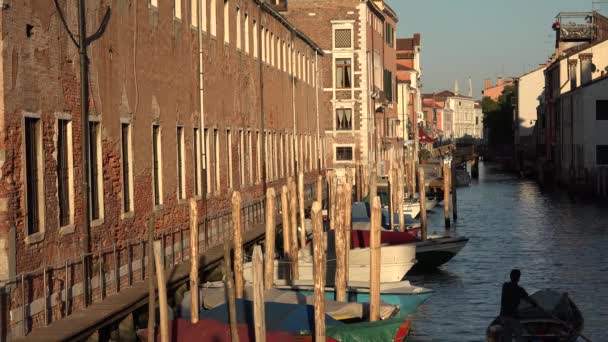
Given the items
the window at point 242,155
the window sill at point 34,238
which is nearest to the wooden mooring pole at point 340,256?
the window sill at point 34,238

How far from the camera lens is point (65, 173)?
→ 53.8 ft

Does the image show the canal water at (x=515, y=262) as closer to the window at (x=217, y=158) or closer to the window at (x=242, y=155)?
the window at (x=217, y=158)

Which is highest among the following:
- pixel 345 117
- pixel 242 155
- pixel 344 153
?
pixel 345 117

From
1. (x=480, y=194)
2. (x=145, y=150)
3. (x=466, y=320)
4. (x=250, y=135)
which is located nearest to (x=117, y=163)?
(x=145, y=150)

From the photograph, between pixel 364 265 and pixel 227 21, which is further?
pixel 227 21

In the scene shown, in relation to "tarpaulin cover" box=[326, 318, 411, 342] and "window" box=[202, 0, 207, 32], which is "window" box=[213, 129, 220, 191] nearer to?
"window" box=[202, 0, 207, 32]

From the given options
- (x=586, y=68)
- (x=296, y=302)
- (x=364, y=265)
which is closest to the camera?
(x=296, y=302)

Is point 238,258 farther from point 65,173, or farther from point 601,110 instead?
point 601,110

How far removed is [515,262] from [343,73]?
988 inches

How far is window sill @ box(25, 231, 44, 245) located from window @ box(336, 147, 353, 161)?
40709 millimetres

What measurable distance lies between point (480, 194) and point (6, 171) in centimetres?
5175

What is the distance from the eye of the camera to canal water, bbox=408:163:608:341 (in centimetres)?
2225

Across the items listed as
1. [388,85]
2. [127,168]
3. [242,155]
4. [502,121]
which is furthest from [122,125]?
[502,121]

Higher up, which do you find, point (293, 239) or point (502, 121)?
point (502, 121)
